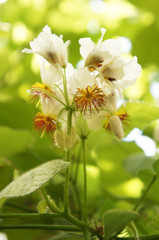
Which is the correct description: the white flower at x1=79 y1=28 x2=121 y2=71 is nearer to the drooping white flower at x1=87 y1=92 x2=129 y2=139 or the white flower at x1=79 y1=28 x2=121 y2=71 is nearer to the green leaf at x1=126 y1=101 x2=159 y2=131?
the drooping white flower at x1=87 y1=92 x2=129 y2=139

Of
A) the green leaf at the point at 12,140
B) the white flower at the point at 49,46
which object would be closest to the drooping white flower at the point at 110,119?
the white flower at the point at 49,46

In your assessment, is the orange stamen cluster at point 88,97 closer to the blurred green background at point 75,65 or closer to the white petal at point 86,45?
the white petal at point 86,45

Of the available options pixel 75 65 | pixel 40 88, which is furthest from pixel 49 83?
pixel 75 65

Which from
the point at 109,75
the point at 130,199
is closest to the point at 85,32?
the point at 130,199

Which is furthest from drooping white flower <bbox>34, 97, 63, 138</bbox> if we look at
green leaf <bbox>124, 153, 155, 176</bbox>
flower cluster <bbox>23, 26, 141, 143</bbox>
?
green leaf <bbox>124, 153, 155, 176</bbox>

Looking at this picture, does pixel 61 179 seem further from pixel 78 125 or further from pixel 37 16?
pixel 37 16

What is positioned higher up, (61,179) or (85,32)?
(85,32)
